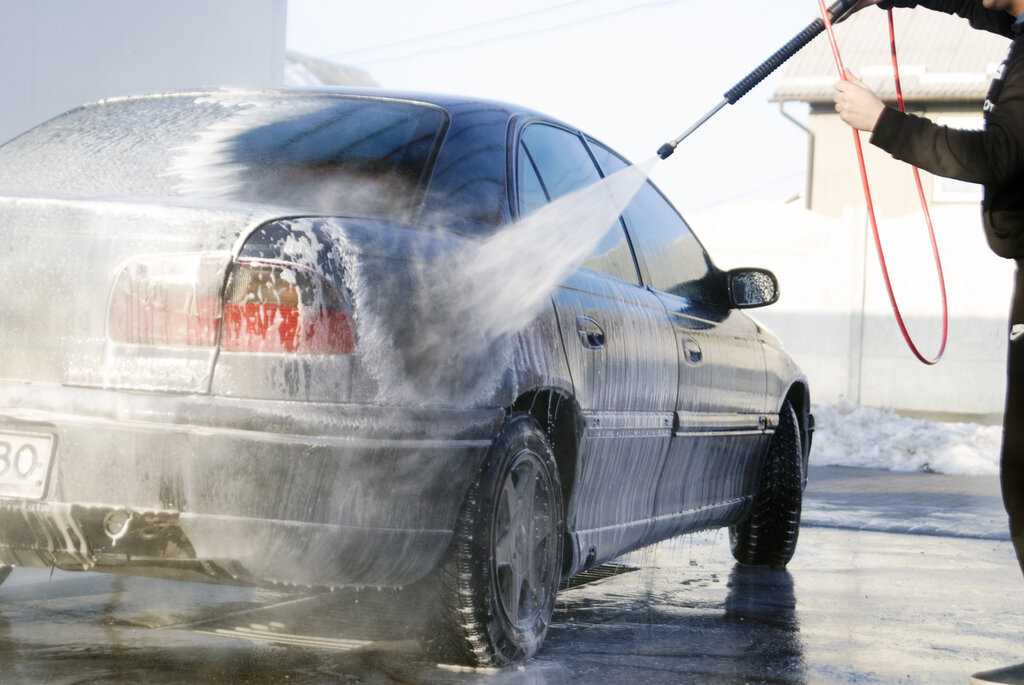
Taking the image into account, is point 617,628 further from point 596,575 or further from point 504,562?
point 596,575

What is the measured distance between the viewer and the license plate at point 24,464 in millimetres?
3477

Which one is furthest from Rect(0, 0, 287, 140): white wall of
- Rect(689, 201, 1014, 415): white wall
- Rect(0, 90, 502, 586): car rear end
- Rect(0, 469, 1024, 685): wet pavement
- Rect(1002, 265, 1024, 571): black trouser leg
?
Rect(689, 201, 1014, 415): white wall

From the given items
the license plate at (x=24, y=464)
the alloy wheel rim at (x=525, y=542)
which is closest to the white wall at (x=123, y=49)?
the alloy wheel rim at (x=525, y=542)

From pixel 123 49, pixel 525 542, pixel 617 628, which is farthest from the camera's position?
pixel 123 49

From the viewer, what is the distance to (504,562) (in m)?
4.12

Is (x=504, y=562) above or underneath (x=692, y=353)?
underneath

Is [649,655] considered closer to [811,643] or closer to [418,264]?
[811,643]

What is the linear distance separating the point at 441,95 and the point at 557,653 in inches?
65.7

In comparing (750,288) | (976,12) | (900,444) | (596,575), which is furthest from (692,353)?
(900,444)

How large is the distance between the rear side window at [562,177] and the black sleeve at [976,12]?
108cm

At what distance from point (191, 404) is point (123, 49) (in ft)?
21.9

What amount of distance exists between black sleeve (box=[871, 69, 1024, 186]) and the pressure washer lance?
2.58 feet

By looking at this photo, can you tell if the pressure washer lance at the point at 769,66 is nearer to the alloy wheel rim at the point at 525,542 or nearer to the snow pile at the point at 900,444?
the alloy wheel rim at the point at 525,542

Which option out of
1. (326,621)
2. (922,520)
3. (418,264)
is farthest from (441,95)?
(922,520)
